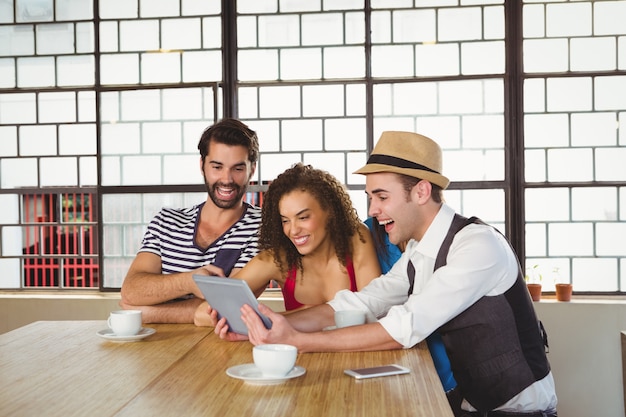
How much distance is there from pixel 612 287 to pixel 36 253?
157 inches

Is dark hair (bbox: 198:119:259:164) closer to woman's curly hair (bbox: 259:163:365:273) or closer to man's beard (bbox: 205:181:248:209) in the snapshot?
man's beard (bbox: 205:181:248:209)

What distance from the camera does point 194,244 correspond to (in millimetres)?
3010

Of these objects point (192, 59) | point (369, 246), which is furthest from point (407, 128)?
point (369, 246)

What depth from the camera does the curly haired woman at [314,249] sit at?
8.98 ft

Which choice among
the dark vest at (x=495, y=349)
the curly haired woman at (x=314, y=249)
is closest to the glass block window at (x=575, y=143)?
the curly haired woman at (x=314, y=249)

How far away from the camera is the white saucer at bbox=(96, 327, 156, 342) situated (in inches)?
86.5

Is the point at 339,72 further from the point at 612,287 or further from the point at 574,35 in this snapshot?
the point at 612,287

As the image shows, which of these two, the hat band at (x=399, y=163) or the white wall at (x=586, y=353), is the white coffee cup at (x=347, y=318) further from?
the white wall at (x=586, y=353)

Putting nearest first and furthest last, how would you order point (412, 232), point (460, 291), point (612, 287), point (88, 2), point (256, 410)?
point (256, 410) → point (460, 291) → point (412, 232) → point (612, 287) → point (88, 2)

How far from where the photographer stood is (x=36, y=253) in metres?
5.13

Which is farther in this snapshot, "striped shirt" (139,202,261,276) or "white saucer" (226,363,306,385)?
"striped shirt" (139,202,261,276)

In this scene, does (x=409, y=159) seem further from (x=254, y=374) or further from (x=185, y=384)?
(x=185, y=384)

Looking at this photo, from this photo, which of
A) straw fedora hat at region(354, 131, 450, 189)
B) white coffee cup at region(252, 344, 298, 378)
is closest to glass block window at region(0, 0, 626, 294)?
straw fedora hat at region(354, 131, 450, 189)

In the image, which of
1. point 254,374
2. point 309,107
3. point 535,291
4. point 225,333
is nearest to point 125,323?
point 225,333
